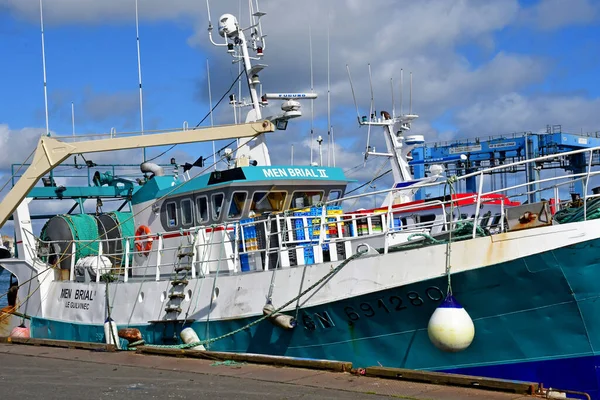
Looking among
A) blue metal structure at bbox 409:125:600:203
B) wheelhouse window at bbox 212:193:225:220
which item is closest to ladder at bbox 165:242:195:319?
wheelhouse window at bbox 212:193:225:220

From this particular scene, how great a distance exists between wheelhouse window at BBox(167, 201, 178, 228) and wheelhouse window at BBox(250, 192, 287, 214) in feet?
5.82

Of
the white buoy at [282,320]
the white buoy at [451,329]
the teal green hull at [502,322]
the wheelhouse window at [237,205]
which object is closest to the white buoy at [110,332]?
the wheelhouse window at [237,205]

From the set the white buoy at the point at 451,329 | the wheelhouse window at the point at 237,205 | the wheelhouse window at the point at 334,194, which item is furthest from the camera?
the wheelhouse window at the point at 334,194

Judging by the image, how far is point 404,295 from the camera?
385 inches

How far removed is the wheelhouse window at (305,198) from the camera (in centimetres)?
1433

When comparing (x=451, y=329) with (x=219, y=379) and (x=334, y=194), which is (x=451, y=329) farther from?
(x=334, y=194)

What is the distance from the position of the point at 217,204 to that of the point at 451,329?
6.22 m

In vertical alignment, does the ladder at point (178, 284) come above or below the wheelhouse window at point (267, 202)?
below

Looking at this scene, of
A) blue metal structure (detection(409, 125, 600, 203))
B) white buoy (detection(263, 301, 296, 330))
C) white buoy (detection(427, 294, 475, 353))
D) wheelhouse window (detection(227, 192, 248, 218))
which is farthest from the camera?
blue metal structure (detection(409, 125, 600, 203))

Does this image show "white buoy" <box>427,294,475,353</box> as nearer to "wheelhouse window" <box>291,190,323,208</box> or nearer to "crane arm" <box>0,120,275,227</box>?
"wheelhouse window" <box>291,190,323,208</box>

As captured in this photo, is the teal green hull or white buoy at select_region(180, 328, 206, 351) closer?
the teal green hull

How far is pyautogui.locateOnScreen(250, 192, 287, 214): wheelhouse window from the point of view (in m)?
13.9

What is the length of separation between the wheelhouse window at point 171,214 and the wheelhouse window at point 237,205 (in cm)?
152

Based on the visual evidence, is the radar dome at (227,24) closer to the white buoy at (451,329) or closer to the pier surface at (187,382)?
the pier surface at (187,382)
